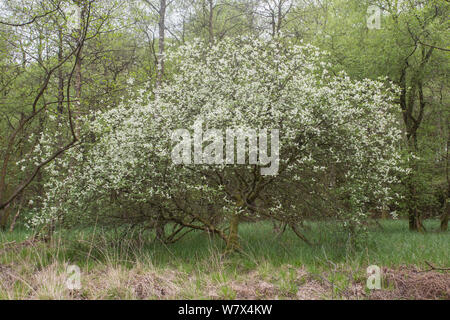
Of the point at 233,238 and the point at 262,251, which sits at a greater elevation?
the point at 233,238

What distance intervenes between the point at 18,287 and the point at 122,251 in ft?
7.02

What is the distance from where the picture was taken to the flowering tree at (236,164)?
21.4 feet

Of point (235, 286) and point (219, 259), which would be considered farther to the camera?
point (219, 259)

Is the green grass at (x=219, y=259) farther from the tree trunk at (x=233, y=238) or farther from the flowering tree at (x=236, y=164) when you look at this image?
the flowering tree at (x=236, y=164)

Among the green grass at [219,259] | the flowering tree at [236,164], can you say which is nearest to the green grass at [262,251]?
the green grass at [219,259]

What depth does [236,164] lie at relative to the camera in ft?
21.7

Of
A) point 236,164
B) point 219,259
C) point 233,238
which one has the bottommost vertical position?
point 219,259

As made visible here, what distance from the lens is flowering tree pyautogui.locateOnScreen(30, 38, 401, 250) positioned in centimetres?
652

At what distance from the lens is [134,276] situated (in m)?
5.45

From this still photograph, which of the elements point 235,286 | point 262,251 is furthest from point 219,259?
point 235,286

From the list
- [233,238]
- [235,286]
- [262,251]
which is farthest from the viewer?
[233,238]

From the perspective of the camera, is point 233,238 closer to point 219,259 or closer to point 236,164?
point 219,259

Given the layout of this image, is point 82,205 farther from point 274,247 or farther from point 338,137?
point 338,137
